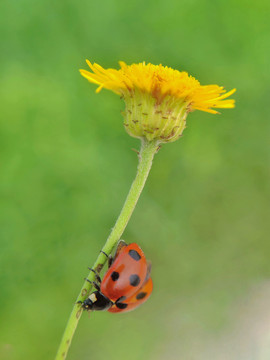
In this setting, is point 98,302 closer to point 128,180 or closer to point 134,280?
point 134,280

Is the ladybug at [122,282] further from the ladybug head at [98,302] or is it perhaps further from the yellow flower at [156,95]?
the yellow flower at [156,95]

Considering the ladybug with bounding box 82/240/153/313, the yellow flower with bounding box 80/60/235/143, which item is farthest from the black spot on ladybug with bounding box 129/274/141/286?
the yellow flower with bounding box 80/60/235/143

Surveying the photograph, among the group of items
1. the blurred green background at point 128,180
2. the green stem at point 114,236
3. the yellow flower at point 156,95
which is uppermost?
the blurred green background at point 128,180

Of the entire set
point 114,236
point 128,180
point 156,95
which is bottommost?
point 114,236

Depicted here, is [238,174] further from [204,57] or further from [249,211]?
[204,57]

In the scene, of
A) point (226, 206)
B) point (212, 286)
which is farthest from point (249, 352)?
point (226, 206)

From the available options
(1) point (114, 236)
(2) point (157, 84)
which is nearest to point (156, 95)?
(2) point (157, 84)

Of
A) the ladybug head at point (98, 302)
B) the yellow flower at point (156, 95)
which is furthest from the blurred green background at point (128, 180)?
the yellow flower at point (156, 95)
